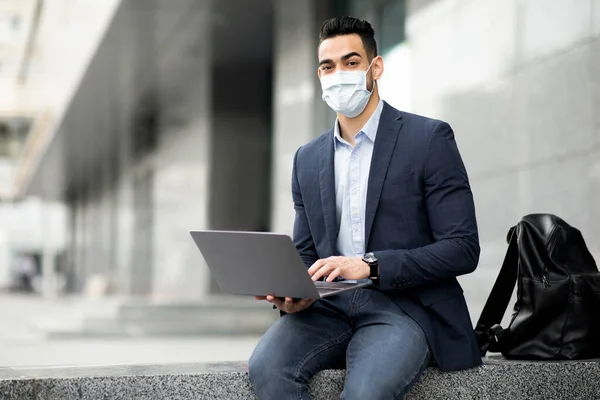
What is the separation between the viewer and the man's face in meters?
3.79

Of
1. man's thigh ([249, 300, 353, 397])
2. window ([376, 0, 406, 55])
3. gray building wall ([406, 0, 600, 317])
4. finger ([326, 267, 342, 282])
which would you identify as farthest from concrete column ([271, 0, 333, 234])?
finger ([326, 267, 342, 282])

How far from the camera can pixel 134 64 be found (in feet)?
59.2

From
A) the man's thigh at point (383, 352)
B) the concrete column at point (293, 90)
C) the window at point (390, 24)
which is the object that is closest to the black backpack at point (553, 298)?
the man's thigh at point (383, 352)

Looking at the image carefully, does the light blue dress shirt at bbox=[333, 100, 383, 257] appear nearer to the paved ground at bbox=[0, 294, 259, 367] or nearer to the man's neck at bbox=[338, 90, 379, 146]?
the man's neck at bbox=[338, 90, 379, 146]

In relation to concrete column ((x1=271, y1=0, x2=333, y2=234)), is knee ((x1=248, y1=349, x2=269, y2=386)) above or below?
below

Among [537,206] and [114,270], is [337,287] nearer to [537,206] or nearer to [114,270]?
[537,206]

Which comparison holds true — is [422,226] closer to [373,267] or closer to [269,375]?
[373,267]

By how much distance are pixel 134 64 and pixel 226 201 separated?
21.3 feet

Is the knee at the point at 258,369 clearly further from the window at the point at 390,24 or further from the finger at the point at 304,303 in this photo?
the window at the point at 390,24

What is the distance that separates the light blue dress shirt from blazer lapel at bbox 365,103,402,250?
5cm

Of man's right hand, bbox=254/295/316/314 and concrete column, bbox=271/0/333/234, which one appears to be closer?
man's right hand, bbox=254/295/316/314

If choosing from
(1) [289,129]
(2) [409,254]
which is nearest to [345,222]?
(2) [409,254]

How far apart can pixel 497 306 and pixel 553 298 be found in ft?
0.91

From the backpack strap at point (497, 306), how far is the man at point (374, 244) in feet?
1.18
